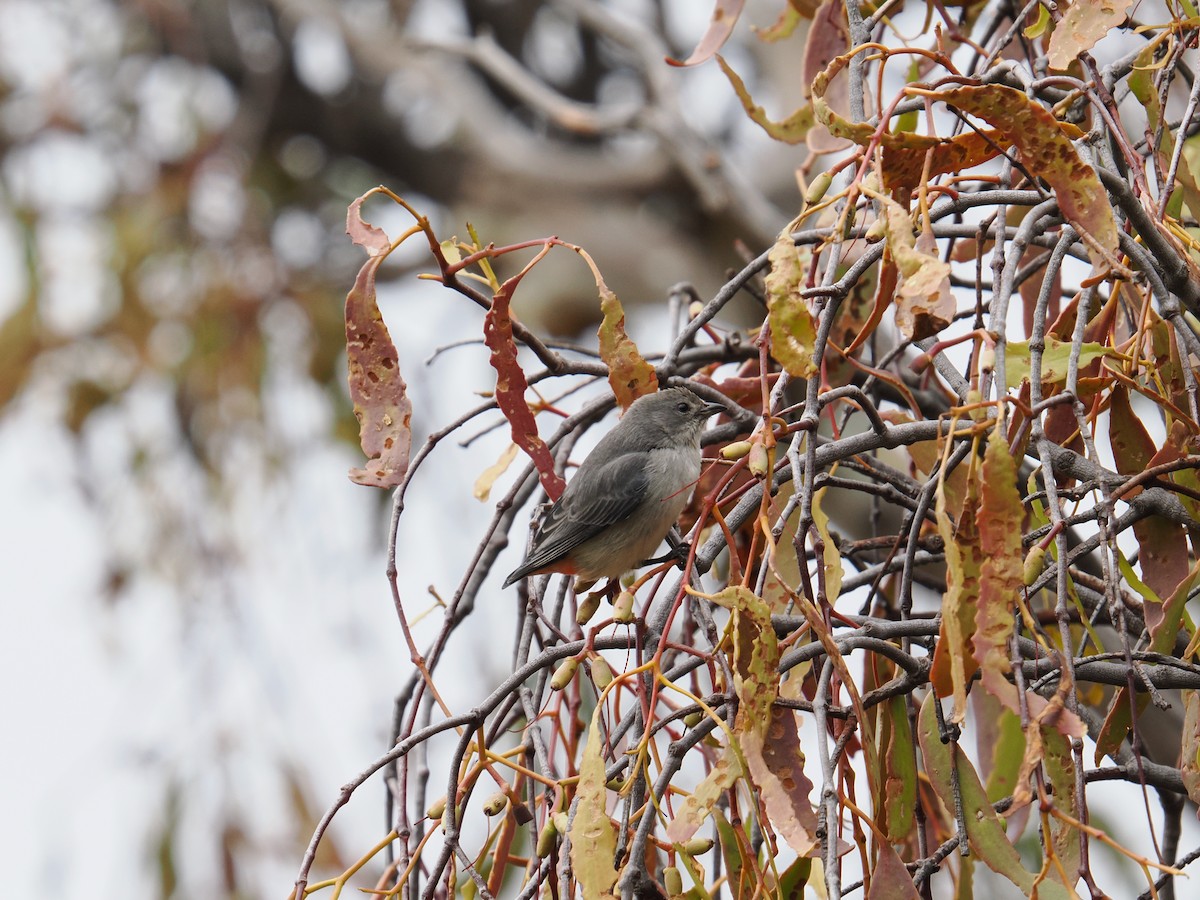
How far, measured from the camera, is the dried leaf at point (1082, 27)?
1.47m

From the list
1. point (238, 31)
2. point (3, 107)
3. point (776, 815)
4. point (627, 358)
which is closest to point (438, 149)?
point (238, 31)

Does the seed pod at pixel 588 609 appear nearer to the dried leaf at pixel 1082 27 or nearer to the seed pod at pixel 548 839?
the seed pod at pixel 548 839

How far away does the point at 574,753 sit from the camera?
1.77 m

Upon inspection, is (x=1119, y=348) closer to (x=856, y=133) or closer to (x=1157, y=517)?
(x=1157, y=517)

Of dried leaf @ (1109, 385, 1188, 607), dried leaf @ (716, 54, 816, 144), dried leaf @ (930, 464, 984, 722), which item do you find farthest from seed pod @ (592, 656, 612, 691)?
dried leaf @ (716, 54, 816, 144)

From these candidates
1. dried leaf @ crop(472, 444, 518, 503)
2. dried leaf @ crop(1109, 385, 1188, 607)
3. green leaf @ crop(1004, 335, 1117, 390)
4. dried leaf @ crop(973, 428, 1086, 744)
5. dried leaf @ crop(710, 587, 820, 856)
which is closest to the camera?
dried leaf @ crop(973, 428, 1086, 744)

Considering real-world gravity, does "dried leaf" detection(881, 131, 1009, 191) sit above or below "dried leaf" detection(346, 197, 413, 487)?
above

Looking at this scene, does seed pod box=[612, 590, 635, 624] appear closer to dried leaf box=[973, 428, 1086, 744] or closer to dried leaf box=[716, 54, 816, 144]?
dried leaf box=[973, 428, 1086, 744]

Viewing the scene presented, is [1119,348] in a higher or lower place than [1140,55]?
lower

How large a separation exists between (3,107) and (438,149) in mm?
1999

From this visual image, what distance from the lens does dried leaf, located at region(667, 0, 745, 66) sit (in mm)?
2098

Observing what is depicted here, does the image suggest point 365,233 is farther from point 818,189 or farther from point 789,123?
point 789,123

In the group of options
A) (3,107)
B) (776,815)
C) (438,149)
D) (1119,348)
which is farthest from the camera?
(438,149)

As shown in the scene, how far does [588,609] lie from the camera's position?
6.14ft
